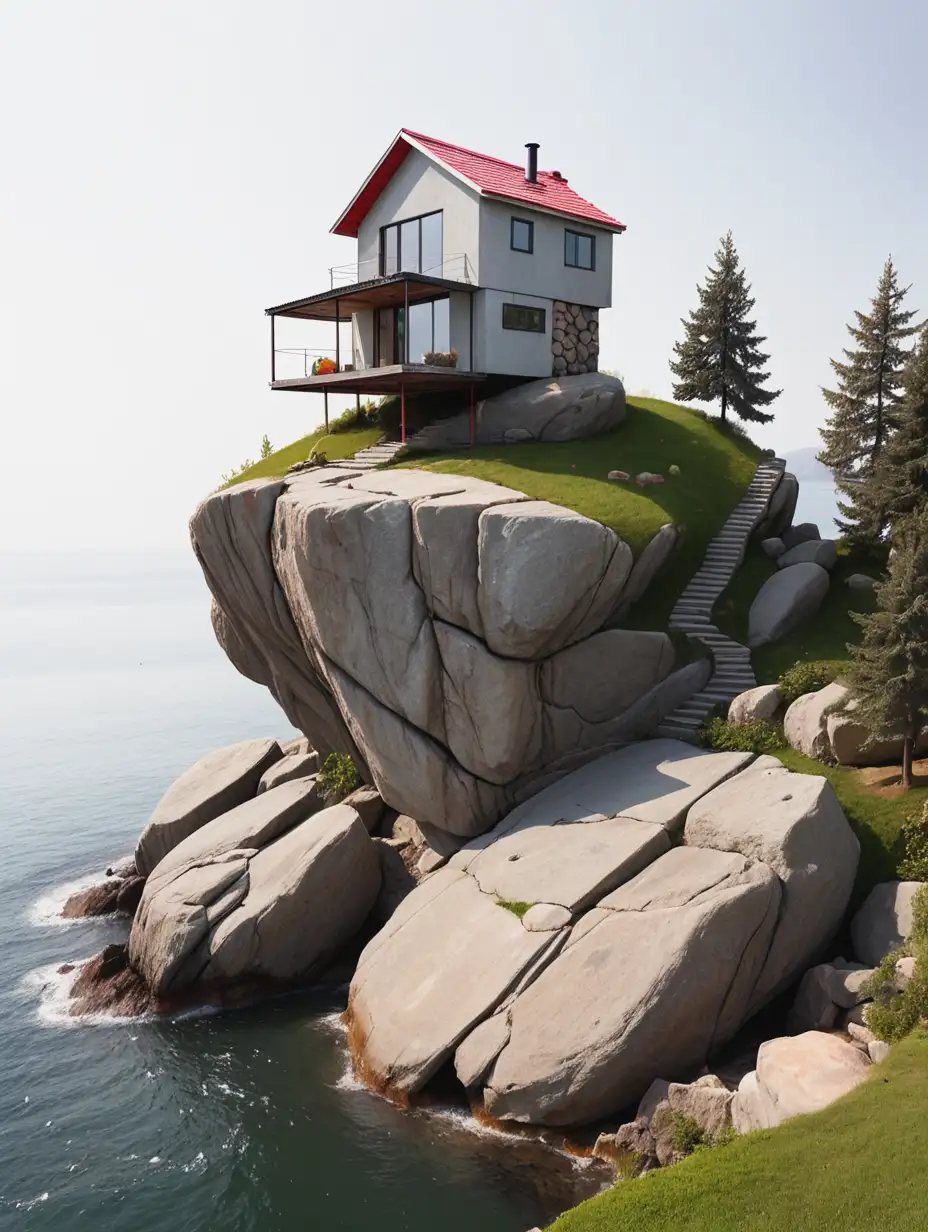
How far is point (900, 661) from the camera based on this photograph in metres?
22.5

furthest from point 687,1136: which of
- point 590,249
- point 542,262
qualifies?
point 590,249

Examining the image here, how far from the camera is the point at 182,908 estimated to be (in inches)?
1061

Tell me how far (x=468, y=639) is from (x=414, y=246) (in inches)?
892

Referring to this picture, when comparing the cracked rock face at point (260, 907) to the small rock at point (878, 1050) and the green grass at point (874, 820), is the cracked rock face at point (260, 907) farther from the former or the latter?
the small rock at point (878, 1050)

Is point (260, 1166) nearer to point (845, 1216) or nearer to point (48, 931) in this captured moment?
point (845, 1216)

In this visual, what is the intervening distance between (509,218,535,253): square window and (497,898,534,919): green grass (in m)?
27.7

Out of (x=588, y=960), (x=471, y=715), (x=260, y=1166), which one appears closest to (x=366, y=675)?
(x=471, y=715)

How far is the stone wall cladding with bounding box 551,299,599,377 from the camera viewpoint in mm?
41500

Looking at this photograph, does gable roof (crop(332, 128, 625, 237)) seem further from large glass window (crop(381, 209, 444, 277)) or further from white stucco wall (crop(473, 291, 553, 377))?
white stucco wall (crop(473, 291, 553, 377))

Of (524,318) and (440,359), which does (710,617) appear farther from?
(524,318)

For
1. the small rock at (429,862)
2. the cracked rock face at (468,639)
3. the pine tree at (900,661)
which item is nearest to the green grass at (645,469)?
the cracked rock face at (468,639)

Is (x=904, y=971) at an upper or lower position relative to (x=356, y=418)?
lower

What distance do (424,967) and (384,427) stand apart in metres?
25.3

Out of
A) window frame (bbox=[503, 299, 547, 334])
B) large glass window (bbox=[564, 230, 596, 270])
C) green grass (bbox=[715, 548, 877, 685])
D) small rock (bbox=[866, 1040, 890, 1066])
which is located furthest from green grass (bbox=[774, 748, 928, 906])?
large glass window (bbox=[564, 230, 596, 270])
